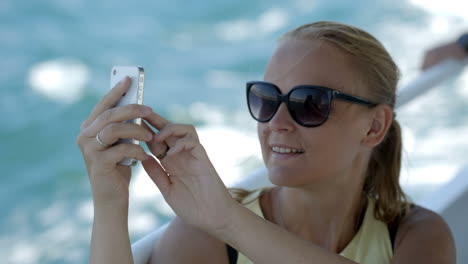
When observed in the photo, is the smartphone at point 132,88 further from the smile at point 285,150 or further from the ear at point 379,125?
the ear at point 379,125

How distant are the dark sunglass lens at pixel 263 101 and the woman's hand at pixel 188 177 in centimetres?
35

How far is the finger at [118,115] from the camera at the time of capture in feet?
2.98

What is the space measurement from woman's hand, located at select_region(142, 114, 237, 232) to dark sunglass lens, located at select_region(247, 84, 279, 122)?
0.35 m

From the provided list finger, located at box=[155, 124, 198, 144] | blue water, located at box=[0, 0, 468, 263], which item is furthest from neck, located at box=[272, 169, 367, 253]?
blue water, located at box=[0, 0, 468, 263]

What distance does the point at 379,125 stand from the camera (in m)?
1.44

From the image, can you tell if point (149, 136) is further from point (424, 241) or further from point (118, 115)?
point (424, 241)

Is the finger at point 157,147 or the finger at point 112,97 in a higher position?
the finger at point 112,97

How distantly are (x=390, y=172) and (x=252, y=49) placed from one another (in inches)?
231

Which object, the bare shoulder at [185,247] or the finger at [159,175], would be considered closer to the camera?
the finger at [159,175]

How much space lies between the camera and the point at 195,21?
7895 mm

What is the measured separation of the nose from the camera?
1.31 meters

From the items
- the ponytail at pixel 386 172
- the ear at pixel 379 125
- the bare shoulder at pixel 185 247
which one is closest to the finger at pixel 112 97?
the bare shoulder at pixel 185 247

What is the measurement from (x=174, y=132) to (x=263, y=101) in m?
0.43

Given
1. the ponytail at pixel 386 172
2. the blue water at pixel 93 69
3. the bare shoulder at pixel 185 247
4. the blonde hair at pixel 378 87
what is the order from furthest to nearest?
the blue water at pixel 93 69 < the ponytail at pixel 386 172 < the blonde hair at pixel 378 87 < the bare shoulder at pixel 185 247
